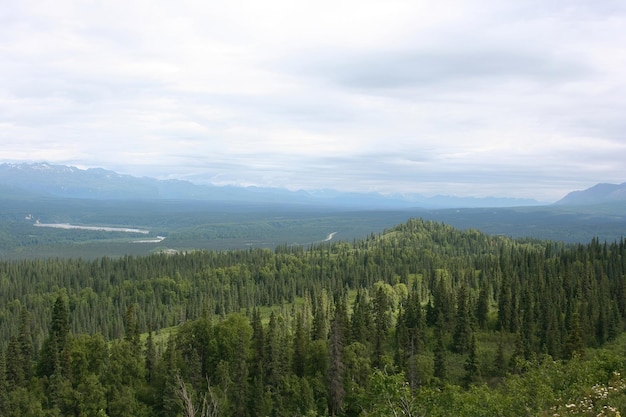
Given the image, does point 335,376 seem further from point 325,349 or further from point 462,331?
point 462,331

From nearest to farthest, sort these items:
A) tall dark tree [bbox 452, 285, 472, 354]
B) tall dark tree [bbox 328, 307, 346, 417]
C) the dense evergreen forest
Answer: the dense evergreen forest
tall dark tree [bbox 328, 307, 346, 417]
tall dark tree [bbox 452, 285, 472, 354]

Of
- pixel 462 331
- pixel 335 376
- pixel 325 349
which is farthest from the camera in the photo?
pixel 462 331

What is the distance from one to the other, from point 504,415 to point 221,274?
143472mm

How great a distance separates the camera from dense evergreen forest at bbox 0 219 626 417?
41.0 metres

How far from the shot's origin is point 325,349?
248 ft

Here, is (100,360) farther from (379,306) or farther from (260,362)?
(379,306)

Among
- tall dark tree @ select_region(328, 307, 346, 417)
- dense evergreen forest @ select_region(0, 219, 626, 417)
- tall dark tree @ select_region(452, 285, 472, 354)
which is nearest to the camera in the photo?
dense evergreen forest @ select_region(0, 219, 626, 417)

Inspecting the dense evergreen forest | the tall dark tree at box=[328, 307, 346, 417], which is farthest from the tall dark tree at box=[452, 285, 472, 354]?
the tall dark tree at box=[328, 307, 346, 417]

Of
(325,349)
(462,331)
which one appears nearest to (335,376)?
(325,349)

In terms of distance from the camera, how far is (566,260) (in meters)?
148

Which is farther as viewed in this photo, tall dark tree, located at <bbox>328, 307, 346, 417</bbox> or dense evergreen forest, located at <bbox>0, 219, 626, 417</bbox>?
tall dark tree, located at <bbox>328, 307, 346, 417</bbox>

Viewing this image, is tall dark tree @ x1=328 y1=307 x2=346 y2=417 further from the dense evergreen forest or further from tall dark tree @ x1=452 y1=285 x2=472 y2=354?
tall dark tree @ x1=452 y1=285 x2=472 y2=354

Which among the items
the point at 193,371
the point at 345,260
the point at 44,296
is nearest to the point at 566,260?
the point at 345,260

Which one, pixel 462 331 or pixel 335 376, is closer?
pixel 335 376
